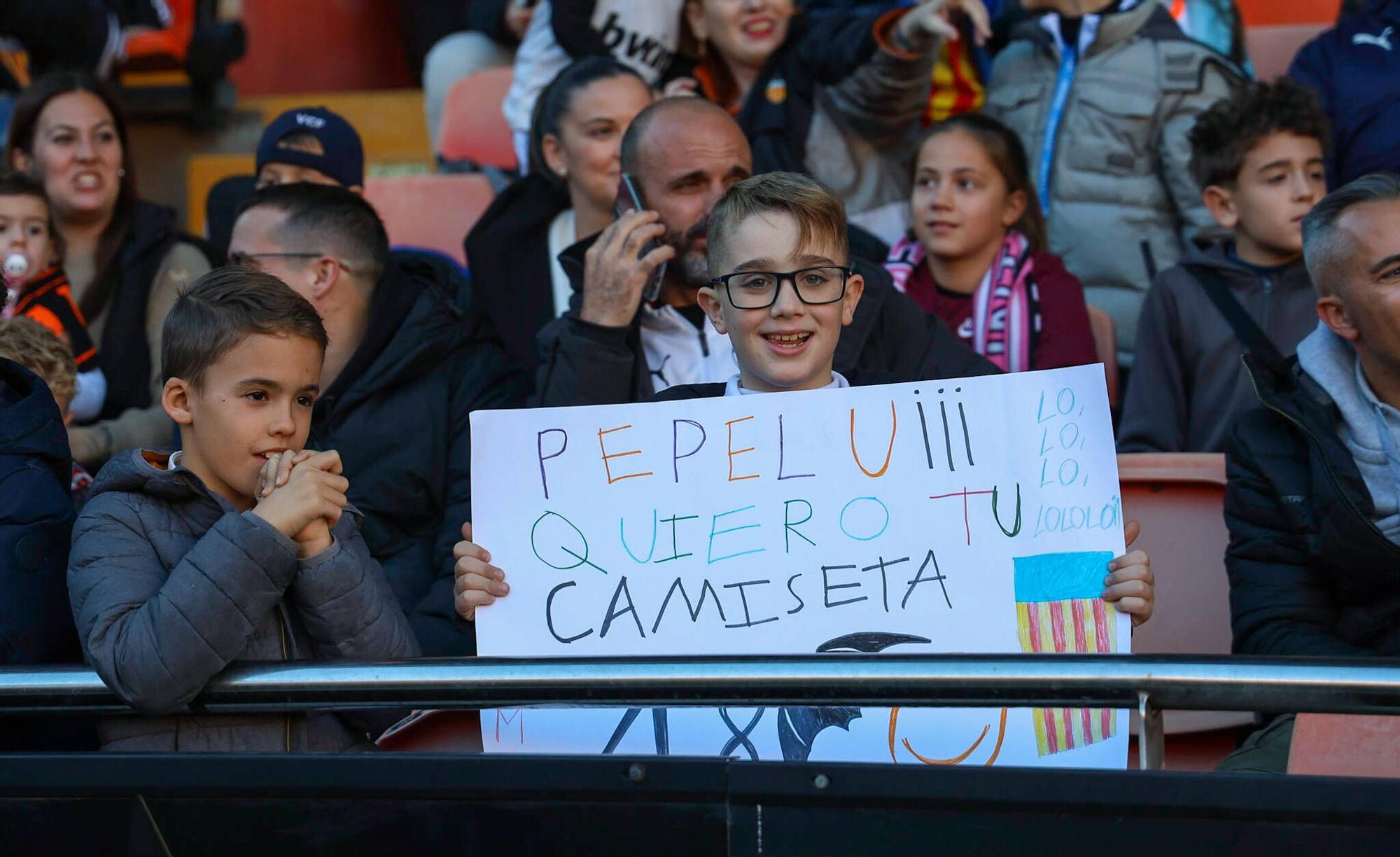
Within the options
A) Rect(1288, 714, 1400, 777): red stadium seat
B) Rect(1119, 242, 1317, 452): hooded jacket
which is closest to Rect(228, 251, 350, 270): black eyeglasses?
Rect(1119, 242, 1317, 452): hooded jacket

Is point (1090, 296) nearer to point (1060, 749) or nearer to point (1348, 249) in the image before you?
point (1348, 249)

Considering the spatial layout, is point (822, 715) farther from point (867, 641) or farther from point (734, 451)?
point (734, 451)

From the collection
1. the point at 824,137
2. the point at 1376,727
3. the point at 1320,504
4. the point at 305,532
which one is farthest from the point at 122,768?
the point at 824,137

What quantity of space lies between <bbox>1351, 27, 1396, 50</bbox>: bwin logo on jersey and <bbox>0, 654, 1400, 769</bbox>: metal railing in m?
3.97

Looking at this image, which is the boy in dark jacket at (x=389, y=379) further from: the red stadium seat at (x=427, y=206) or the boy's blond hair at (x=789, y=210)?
the red stadium seat at (x=427, y=206)

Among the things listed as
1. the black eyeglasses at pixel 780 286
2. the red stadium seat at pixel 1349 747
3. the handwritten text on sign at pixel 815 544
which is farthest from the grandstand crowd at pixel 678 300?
the red stadium seat at pixel 1349 747

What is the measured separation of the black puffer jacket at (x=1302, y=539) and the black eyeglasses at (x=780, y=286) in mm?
948

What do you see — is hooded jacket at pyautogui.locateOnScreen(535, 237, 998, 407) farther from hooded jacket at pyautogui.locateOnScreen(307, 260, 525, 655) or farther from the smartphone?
hooded jacket at pyautogui.locateOnScreen(307, 260, 525, 655)

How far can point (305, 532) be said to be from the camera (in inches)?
108

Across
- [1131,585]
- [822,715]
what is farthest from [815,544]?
[1131,585]

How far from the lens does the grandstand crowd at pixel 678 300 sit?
2.86m

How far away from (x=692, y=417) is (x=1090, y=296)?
2967 millimetres

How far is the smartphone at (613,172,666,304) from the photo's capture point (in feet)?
13.7

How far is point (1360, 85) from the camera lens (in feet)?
17.7
